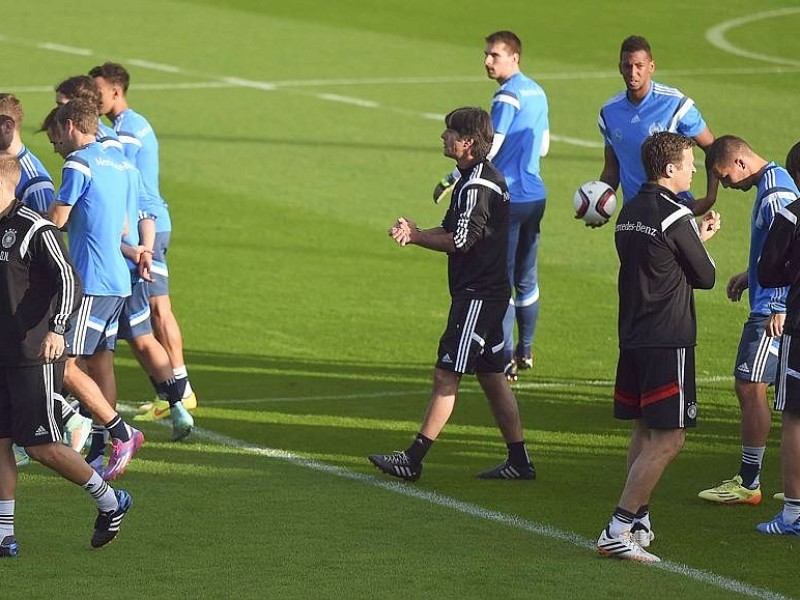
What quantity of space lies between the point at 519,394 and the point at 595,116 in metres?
14.4

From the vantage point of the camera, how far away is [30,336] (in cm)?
784

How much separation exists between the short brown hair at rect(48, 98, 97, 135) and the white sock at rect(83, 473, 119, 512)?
89.3 inches

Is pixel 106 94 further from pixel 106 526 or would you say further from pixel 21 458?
pixel 106 526

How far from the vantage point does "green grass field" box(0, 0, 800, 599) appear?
7.84m

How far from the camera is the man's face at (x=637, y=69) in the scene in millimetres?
10922

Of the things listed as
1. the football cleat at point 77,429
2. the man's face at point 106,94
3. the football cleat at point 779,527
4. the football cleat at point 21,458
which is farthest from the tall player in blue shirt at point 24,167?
the football cleat at point 779,527

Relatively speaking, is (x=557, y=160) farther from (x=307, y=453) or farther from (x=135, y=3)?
(x=135, y=3)

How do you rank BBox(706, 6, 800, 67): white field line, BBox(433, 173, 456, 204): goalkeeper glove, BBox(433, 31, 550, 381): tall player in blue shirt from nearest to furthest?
BBox(433, 173, 456, 204): goalkeeper glove → BBox(433, 31, 550, 381): tall player in blue shirt → BBox(706, 6, 800, 67): white field line

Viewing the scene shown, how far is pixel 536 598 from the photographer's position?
288 inches

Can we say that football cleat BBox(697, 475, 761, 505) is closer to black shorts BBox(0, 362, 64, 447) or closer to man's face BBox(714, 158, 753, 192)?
man's face BBox(714, 158, 753, 192)

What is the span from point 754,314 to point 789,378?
973 mm

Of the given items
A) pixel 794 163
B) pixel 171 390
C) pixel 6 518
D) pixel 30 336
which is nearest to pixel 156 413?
pixel 171 390

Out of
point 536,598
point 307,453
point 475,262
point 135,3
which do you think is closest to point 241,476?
point 307,453

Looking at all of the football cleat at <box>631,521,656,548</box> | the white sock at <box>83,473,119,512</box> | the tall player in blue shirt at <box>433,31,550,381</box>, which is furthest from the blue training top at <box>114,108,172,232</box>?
the football cleat at <box>631,521,656,548</box>
